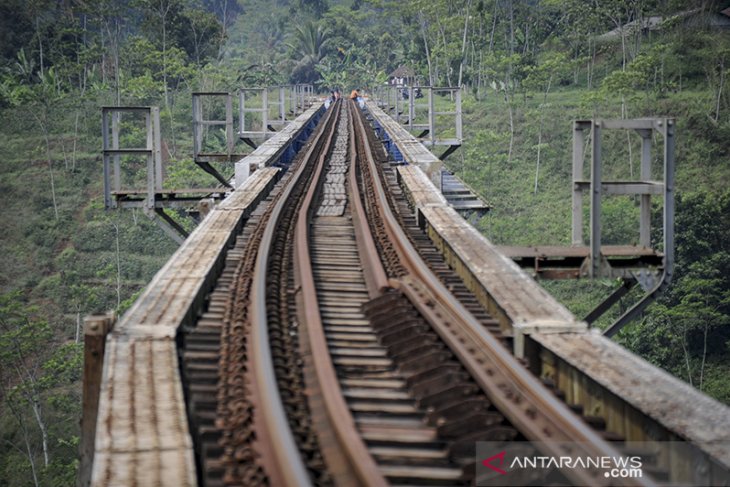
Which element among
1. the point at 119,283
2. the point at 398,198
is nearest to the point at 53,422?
the point at 119,283

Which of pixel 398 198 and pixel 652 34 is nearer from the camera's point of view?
pixel 398 198

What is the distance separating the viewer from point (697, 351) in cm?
2805

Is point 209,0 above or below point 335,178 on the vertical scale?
above

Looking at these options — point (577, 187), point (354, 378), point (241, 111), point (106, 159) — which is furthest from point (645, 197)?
point (241, 111)

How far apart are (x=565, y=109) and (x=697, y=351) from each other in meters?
19.2

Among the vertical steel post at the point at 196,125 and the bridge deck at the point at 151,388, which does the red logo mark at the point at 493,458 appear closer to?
the bridge deck at the point at 151,388

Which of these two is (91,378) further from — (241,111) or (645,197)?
(241,111)

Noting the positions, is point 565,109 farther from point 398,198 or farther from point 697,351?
point 398,198

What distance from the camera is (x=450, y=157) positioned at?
4531 cm

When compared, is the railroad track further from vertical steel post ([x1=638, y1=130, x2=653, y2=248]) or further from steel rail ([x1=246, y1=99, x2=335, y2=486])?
vertical steel post ([x1=638, y1=130, x2=653, y2=248])

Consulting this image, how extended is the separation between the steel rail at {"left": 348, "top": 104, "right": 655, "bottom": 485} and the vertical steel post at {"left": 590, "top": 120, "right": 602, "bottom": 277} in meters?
1.53

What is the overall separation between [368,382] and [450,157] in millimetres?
40580

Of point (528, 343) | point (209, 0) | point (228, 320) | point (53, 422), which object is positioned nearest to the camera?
point (528, 343)

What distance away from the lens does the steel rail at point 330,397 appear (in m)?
3.70
